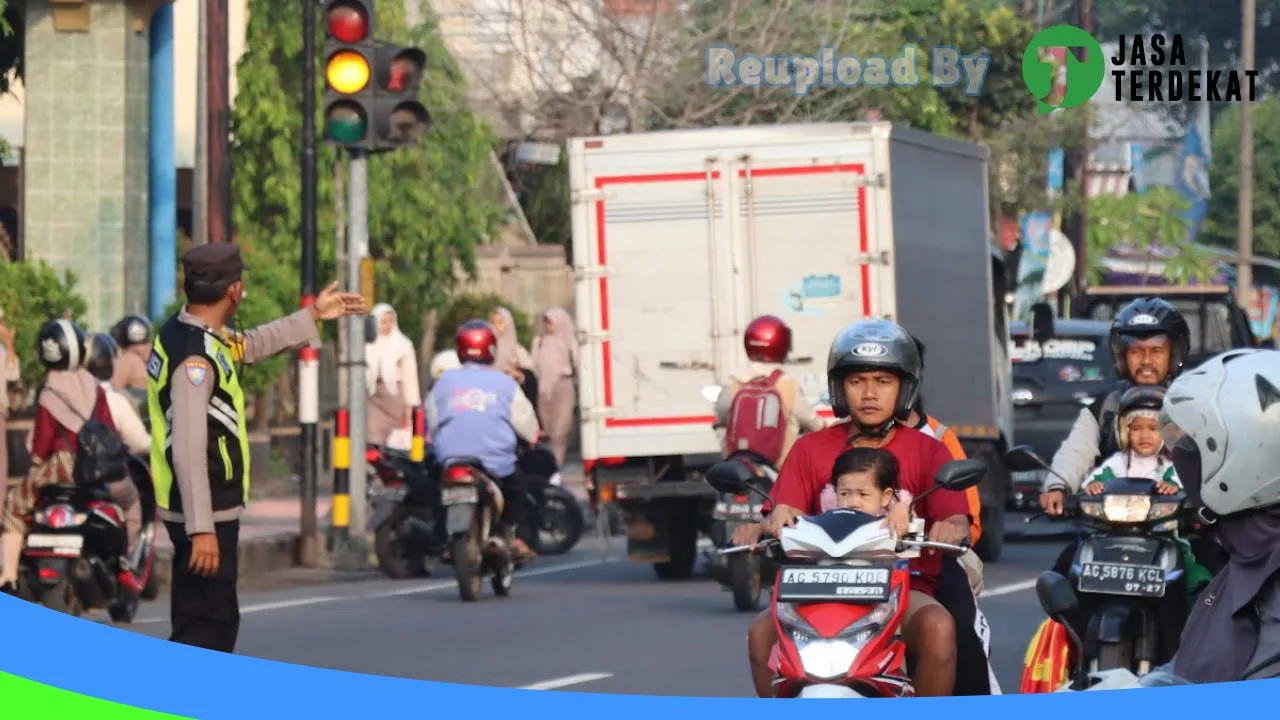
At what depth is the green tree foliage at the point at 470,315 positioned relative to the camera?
3359 centimetres

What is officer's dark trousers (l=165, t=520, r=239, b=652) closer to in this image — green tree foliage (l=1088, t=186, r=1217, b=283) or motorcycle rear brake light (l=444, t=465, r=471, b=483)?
motorcycle rear brake light (l=444, t=465, r=471, b=483)

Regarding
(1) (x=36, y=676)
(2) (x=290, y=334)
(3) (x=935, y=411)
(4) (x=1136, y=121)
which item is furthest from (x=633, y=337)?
(4) (x=1136, y=121)

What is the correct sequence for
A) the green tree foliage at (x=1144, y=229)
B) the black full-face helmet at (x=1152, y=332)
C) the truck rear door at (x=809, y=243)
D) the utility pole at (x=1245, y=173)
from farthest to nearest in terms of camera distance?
the green tree foliage at (x=1144, y=229), the utility pole at (x=1245, y=173), the truck rear door at (x=809, y=243), the black full-face helmet at (x=1152, y=332)

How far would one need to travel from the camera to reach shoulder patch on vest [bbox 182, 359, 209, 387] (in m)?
8.89

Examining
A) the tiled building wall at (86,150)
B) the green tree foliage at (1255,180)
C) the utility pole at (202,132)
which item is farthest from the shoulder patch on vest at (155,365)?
the green tree foliage at (1255,180)

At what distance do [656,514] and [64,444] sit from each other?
15.6 ft

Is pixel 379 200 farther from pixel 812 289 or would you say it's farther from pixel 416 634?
pixel 416 634

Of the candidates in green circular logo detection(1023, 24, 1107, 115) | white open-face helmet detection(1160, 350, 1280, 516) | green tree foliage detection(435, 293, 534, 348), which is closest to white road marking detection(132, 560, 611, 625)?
white open-face helmet detection(1160, 350, 1280, 516)

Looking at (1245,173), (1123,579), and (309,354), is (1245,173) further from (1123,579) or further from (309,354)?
(1123,579)

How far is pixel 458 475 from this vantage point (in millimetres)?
15773

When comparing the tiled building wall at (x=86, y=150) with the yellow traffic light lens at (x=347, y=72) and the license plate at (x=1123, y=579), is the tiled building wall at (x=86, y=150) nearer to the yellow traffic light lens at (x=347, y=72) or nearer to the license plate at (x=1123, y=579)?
the yellow traffic light lens at (x=347, y=72)

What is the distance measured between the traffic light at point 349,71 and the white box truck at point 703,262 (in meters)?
1.35

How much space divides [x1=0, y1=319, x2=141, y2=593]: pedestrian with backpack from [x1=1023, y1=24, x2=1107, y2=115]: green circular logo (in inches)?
1077

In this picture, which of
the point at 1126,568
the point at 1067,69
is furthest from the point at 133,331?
the point at 1067,69
